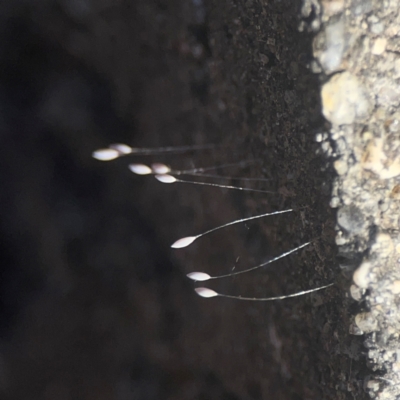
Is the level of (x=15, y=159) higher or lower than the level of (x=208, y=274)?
higher

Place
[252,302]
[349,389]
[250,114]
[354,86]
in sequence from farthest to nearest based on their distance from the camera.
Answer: [252,302]
[250,114]
[349,389]
[354,86]

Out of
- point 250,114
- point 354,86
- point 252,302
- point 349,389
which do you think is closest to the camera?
point 354,86

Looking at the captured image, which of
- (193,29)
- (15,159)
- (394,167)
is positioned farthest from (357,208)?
(15,159)

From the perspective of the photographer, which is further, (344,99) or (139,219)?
(139,219)

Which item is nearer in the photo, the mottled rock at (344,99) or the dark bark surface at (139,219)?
the mottled rock at (344,99)

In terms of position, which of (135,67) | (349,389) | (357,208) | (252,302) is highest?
(135,67)

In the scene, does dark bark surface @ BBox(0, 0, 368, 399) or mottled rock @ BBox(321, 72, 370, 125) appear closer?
mottled rock @ BBox(321, 72, 370, 125)

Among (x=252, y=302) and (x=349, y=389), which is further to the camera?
(x=252, y=302)

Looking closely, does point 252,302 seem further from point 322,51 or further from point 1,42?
point 1,42
